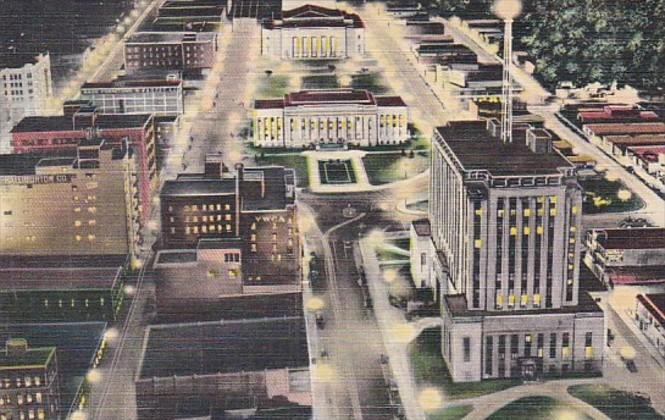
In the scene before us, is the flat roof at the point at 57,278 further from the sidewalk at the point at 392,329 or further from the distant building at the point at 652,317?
the distant building at the point at 652,317

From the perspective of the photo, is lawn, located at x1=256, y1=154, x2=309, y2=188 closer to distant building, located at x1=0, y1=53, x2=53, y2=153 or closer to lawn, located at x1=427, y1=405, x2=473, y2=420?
distant building, located at x1=0, y1=53, x2=53, y2=153

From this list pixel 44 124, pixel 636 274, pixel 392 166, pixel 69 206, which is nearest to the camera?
pixel 69 206

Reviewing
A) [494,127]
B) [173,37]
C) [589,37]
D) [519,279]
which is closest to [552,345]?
[519,279]

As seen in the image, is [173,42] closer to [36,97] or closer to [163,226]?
[36,97]

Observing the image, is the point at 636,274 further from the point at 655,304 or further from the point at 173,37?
the point at 173,37

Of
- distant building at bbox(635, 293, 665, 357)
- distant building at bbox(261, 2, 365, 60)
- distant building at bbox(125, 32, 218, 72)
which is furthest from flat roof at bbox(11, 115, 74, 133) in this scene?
distant building at bbox(635, 293, 665, 357)
